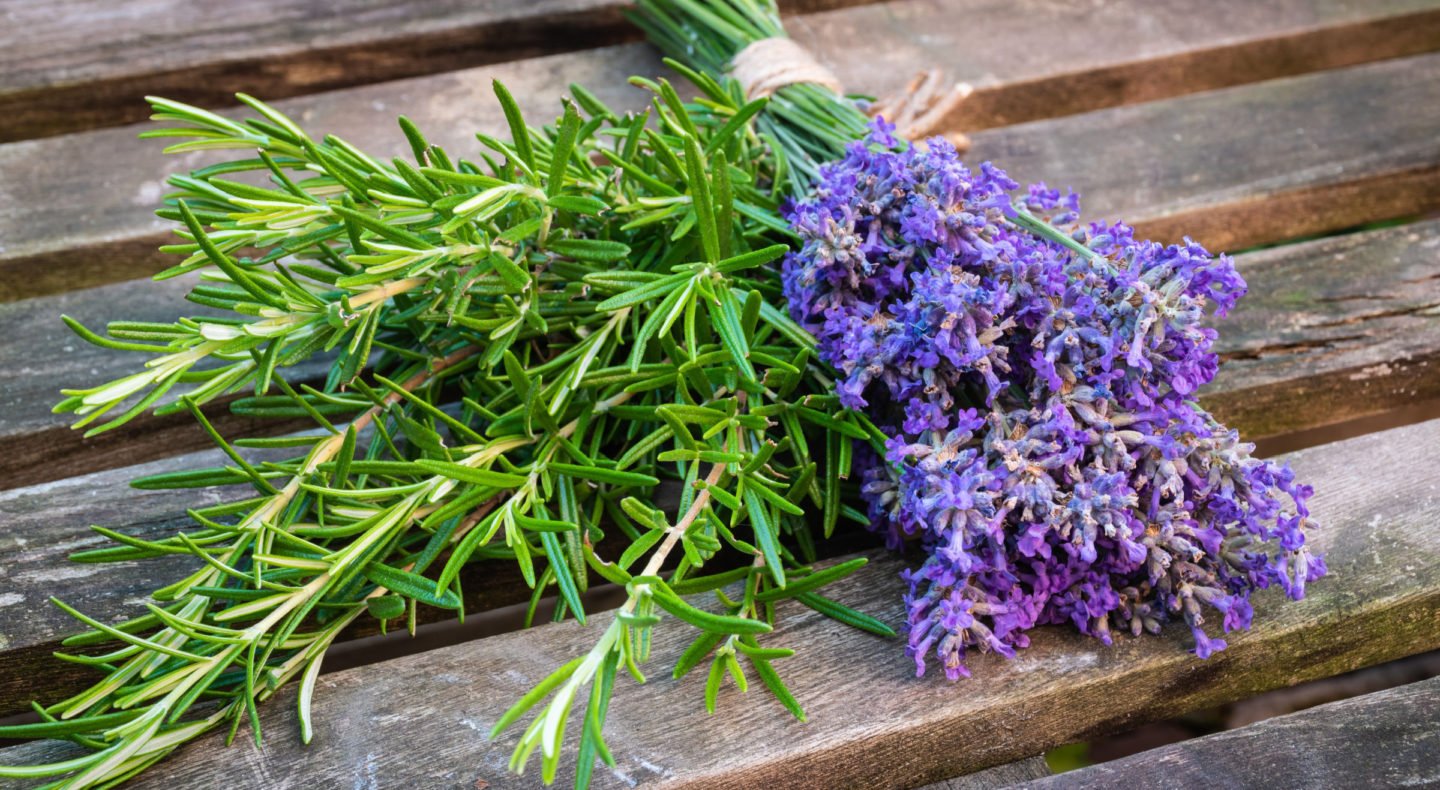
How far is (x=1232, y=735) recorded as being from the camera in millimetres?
952

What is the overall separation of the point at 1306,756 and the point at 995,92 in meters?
1.09

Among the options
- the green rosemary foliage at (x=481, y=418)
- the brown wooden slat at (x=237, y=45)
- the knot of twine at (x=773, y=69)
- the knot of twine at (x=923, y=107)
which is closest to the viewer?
the green rosemary foliage at (x=481, y=418)

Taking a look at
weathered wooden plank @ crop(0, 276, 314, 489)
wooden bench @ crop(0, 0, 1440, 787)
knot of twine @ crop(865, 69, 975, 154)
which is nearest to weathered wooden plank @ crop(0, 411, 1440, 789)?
wooden bench @ crop(0, 0, 1440, 787)

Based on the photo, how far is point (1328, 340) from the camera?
1331mm

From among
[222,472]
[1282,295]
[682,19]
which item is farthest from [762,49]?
[222,472]

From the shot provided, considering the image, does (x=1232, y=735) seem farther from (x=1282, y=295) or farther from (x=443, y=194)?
(x=443, y=194)

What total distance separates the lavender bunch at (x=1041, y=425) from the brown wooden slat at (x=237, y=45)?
0.96 meters

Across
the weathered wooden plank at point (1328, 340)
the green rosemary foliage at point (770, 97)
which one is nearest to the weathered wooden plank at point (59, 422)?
the green rosemary foliage at point (770, 97)

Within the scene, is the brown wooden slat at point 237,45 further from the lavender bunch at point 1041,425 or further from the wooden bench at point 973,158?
the lavender bunch at point 1041,425

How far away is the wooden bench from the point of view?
952 mm

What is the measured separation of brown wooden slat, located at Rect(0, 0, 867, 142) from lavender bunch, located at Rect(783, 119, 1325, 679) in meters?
0.96

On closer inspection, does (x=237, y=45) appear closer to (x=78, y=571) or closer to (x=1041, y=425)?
(x=78, y=571)

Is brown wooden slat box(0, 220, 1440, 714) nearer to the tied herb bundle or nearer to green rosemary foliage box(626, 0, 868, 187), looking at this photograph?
the tied herb bundle

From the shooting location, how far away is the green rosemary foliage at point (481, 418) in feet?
2.93
